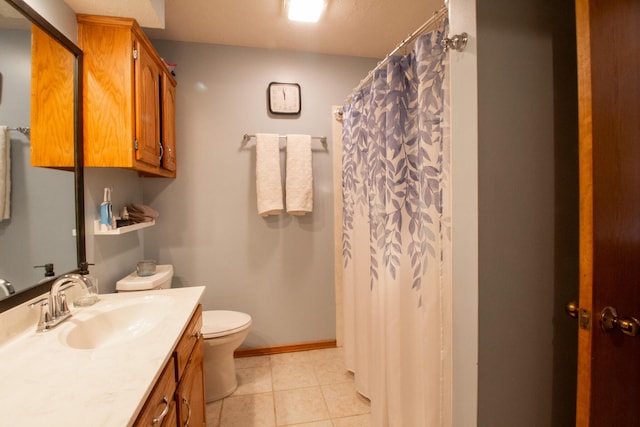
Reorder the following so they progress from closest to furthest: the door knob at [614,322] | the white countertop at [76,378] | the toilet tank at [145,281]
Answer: the white countertop at [76,378]
the door knob at [614,322]
the toilet tank at [145,281]

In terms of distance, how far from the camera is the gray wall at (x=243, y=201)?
2.18m

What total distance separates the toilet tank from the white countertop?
59cm

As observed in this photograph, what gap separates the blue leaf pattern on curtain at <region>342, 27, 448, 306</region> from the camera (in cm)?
113

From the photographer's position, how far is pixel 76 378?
0.72 m

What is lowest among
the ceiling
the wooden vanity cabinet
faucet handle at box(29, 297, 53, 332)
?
the wooden vanity cabinet

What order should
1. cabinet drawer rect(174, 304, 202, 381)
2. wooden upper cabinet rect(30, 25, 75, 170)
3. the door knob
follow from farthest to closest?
wooden upper cabinet rect(30, 25, 75, 170) → cabinet drawer rect(174, 304, 202, 381) → the door knob

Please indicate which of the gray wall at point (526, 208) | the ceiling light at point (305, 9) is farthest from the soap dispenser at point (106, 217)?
the gray wall at point (526, 208)

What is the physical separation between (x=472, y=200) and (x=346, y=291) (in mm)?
1329

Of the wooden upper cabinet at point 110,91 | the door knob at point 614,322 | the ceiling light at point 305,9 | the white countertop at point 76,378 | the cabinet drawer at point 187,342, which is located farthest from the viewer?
Result: the ceiling light at point 305,9

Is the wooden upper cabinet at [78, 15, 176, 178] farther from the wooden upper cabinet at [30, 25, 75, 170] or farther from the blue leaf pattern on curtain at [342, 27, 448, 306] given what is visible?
the blue leaf pattern on curtain at [342, 27, 448, 306]

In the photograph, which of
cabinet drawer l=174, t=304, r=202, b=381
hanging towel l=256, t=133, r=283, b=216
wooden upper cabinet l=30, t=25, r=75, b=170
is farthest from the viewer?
hanging towel l=256, t=133, r=283, b=216

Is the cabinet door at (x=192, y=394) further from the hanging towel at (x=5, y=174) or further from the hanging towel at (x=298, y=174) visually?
the hanging towel at (x=298, y=174)

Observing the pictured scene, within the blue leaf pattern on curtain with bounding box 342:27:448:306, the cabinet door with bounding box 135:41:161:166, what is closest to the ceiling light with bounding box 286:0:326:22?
the blue leaf pattern on curtain with bounding box 342:27:448:306

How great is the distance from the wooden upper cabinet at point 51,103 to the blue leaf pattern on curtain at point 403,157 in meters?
1.44
